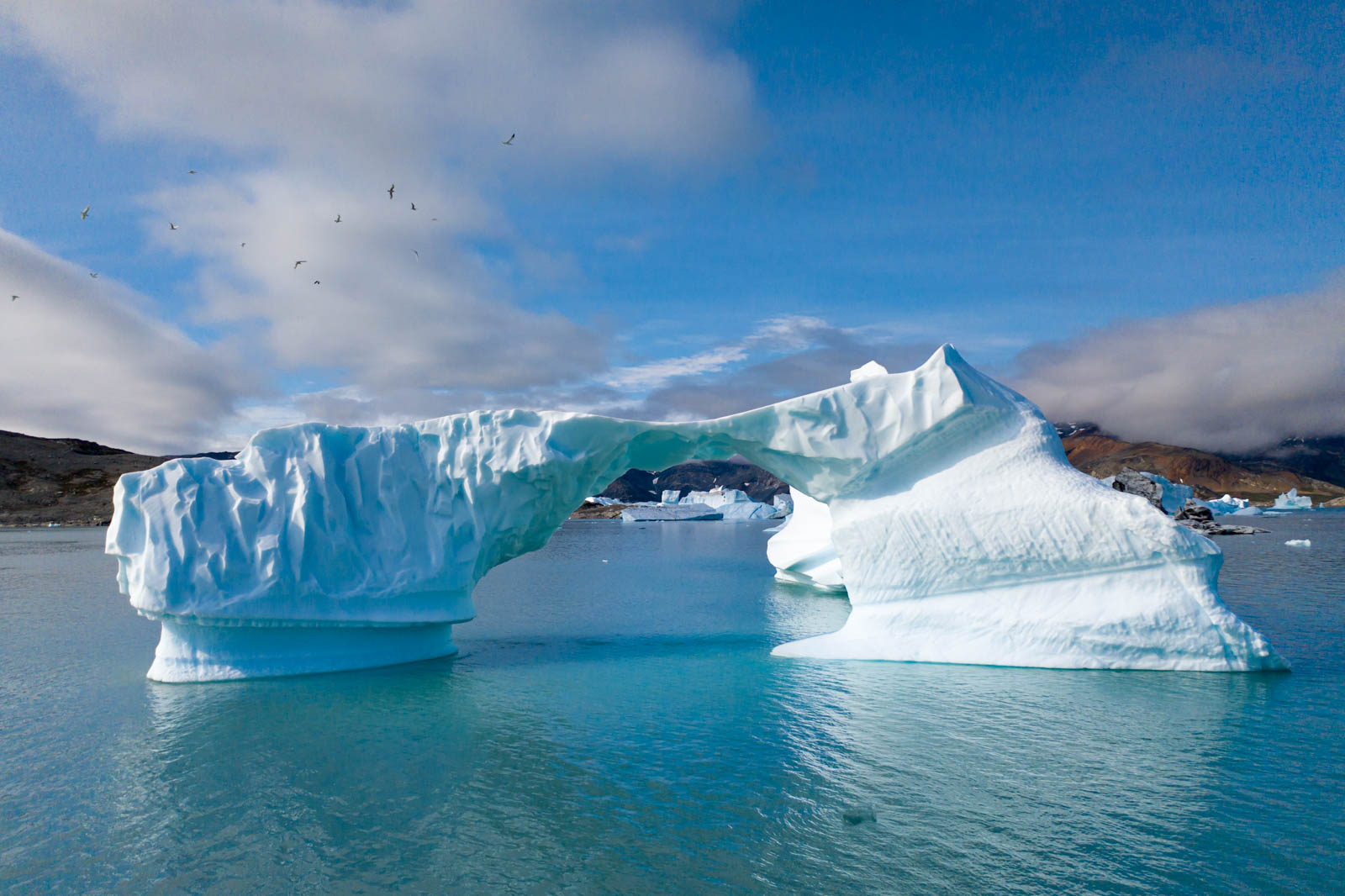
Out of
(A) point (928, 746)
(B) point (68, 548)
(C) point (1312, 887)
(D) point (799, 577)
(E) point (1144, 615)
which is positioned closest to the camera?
(C) point (1312, 887)

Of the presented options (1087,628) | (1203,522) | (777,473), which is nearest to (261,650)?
(777,473)

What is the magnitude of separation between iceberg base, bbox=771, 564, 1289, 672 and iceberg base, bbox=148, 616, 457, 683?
338 inches

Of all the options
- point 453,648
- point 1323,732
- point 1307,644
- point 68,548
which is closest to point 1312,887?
point 1323,732

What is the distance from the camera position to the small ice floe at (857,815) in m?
6.74

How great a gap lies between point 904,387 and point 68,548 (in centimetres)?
4904

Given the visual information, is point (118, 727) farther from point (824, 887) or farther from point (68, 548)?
point (68, 548)

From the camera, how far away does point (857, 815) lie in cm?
683

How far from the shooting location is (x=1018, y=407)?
14.0 metres

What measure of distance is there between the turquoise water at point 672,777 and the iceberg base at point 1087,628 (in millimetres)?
391

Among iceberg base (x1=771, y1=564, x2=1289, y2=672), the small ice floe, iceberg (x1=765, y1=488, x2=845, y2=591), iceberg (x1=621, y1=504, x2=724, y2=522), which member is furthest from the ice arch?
iceberg (x1=621, y1=504, x2=724, y2=522)

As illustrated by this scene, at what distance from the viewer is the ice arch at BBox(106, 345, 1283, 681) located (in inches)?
459

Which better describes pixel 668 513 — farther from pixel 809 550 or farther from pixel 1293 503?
pixel 1293 503

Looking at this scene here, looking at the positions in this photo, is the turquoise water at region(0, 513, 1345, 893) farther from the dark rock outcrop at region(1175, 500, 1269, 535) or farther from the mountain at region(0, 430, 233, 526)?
the mountain at region(0, 430, 233, 526)

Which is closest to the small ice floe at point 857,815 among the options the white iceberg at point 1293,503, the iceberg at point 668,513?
the iceberg at point 668,513
